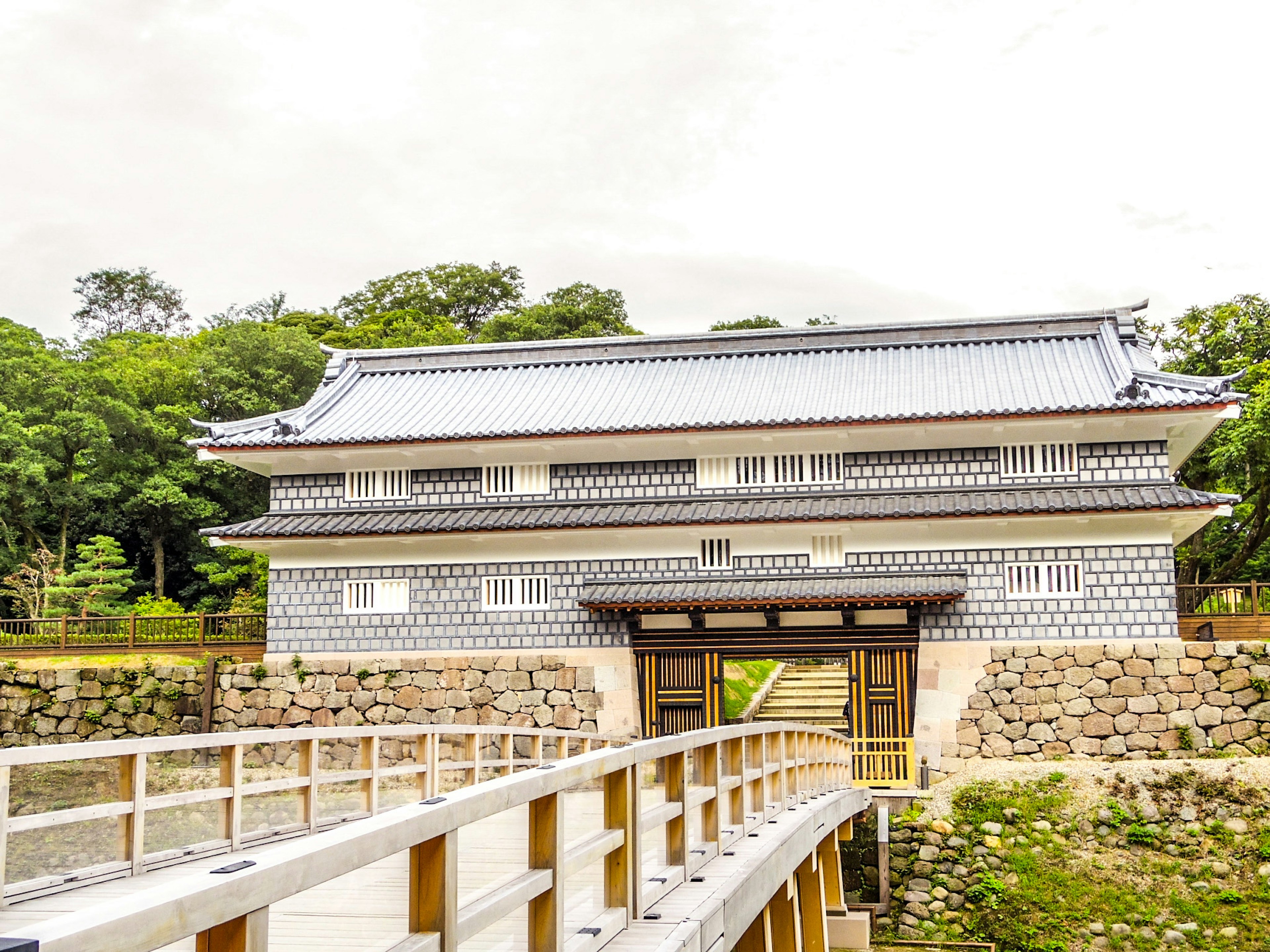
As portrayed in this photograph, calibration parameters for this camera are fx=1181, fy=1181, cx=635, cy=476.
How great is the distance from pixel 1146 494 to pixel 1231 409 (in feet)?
6.74

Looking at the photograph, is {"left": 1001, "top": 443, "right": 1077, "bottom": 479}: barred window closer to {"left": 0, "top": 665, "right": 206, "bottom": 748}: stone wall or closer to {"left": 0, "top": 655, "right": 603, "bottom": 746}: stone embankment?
{"left": 0, "top": 655, "right": 603, "bottom": 746}: stone embankment

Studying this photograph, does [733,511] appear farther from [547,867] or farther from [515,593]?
[547,867]

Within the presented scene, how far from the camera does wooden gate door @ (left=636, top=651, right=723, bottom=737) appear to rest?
22.3 metres

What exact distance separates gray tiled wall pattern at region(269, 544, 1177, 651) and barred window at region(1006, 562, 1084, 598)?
99 mm

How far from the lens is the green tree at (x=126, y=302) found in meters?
56.5

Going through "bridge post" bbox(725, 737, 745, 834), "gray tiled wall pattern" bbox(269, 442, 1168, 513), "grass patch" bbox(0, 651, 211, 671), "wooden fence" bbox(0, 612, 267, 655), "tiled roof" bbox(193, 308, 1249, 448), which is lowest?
"bridge post" bbox(725, 737, 745, 834)

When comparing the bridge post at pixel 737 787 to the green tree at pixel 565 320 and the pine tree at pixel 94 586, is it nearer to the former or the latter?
the pine tree at pixel 94 586

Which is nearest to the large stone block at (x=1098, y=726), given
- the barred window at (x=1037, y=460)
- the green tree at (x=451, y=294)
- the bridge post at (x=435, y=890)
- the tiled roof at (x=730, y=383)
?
the barred window at (x=1037, y=460)

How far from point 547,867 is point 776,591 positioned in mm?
17134

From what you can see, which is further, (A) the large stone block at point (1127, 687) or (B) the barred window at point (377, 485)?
(B) the barred window at point (377, 485)

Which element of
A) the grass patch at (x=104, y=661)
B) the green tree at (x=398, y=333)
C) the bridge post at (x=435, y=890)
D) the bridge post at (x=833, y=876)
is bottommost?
the bridge post at (x=833, y=876)

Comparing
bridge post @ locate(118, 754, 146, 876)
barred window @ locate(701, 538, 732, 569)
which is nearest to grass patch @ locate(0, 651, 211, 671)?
barred window @ locate(701, 538, 732, 569)

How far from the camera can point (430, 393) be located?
87.6 feet

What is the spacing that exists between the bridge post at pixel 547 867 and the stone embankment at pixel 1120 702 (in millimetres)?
18033
